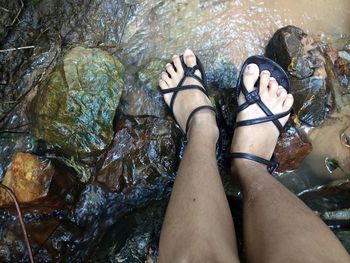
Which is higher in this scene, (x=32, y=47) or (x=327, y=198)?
(x=32, y=47)

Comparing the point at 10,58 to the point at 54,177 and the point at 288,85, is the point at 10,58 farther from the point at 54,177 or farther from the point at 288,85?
the point at 288,85

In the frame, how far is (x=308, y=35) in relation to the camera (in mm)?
2191

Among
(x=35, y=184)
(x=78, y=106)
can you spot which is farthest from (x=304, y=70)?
(x=35, y=184)

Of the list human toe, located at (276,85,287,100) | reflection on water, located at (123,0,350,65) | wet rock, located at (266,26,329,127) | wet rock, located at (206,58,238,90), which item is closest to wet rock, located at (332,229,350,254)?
wet rock, located at (266,26,329,127)

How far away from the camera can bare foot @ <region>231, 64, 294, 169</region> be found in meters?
1.99

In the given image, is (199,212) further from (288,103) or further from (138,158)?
(288,103)

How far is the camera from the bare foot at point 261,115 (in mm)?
1989

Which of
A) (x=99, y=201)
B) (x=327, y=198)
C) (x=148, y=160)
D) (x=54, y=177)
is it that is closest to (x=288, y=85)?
(x=327, y=198)

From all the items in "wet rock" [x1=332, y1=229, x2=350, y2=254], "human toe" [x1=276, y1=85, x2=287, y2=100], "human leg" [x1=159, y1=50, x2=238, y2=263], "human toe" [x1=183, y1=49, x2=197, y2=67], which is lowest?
"wet rock" [x1=332, y1=229, x2=350, y2=254]

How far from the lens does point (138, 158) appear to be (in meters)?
1.99

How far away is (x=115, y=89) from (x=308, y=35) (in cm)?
117

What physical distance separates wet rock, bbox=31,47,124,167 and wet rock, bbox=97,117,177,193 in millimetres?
86

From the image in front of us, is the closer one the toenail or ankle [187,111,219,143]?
ankle [187,111,219,143]

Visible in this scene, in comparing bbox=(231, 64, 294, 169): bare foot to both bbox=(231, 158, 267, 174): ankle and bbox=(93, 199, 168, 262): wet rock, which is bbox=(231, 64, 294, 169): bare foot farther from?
bbox=(93, 199, 168, 262): wet rock
